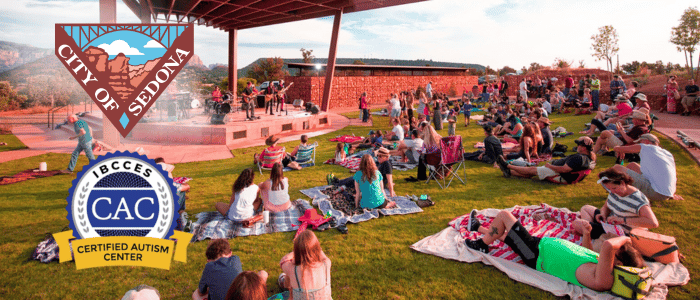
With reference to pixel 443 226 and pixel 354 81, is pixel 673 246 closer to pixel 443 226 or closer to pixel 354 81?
pixel 443 226

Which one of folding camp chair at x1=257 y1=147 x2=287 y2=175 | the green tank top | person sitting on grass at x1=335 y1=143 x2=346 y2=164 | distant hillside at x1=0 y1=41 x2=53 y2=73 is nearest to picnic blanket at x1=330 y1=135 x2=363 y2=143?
person sitting on grass at x1=335 y1=143 x2=346 y2=164

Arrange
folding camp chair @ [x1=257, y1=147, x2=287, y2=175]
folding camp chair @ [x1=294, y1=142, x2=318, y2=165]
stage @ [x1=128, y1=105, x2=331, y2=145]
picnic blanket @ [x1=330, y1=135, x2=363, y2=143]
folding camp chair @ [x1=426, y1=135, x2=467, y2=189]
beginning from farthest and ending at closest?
stage @ [x1=128, y1=105, x2=331, y2=145]
picnic blanket @ [x1=330, y1=135, x2=363, y2=143]
folding camp chair @ [x1=294, y1=142, x2=318, y2=165]
folding camp chair @ [x1=257, y1=147, x2=287, y2=175]
folding camp chair @ [x1=426, y1=135, x2=467, y2=189]

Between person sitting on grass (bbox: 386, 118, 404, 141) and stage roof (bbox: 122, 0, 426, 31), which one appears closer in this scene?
person sitting on grass (bbox: 386, 118, 404, 141)

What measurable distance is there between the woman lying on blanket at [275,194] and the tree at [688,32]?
3694 centimetres

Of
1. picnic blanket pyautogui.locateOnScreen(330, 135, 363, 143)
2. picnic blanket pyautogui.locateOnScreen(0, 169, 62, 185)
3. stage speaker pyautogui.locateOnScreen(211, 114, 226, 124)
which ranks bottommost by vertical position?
picnic blanket pyautogui.locateOnScreen(0, 169, 62, 185)

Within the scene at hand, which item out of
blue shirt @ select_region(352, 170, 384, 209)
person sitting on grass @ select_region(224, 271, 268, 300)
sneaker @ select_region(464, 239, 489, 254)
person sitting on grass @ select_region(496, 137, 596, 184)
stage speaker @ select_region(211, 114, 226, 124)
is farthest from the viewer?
stage speaker @ select_region(211, 114, 226, 124)

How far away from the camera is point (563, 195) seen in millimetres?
6723

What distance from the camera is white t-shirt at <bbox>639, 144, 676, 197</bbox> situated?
18.6 ft

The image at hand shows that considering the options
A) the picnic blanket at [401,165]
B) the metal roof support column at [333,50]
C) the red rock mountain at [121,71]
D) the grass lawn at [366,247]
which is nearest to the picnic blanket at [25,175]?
the grass lawn at [366,247]

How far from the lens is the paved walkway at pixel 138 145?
1073 centimetres

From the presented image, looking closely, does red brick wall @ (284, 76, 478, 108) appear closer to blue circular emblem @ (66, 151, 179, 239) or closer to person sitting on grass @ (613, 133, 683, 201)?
person sitting on grass @ (613, 133, 683, 201)

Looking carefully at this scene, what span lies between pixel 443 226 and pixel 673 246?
8.41ft

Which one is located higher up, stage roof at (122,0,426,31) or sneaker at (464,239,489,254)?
stage roof at (122,0,426,31)

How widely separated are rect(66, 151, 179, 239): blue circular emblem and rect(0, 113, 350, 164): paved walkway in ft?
23.0
